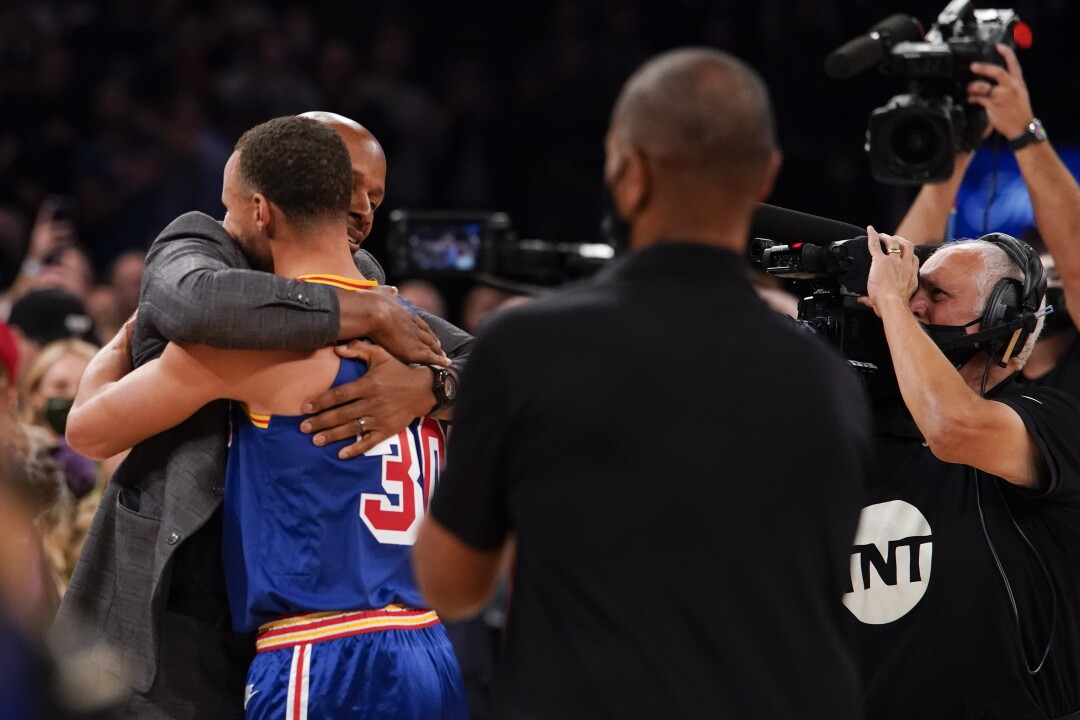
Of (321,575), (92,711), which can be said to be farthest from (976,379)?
(92,711)

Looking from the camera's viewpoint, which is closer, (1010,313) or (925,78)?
(1010,313)

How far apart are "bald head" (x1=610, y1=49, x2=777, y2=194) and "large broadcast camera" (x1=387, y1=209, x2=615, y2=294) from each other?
118 inches

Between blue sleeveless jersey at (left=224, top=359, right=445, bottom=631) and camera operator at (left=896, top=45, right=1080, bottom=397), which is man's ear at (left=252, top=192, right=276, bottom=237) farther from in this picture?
camera operator at (left=896, top=45, right=1080, bottom=397)

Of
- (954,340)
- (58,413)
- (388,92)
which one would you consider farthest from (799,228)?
(388,92)

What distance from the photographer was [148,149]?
7.91 meters

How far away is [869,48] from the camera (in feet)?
11.8

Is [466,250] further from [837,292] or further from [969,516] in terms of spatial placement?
[969,516]

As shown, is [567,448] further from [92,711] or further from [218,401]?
[218,401]

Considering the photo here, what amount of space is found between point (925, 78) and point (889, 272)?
53.7 inches

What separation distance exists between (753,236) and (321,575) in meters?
1.13

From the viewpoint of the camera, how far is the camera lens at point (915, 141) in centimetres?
359

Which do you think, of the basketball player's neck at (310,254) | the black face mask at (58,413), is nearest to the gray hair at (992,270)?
the basketball player's neck at (310,254)

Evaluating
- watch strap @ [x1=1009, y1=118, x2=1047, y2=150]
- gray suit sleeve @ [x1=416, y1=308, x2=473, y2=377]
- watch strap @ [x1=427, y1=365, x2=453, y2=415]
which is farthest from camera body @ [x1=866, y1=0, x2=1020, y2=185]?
watch strap @ [x1=427, y1=365, x2=453, y2=415]

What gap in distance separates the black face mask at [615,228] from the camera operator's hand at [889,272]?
0.98m
